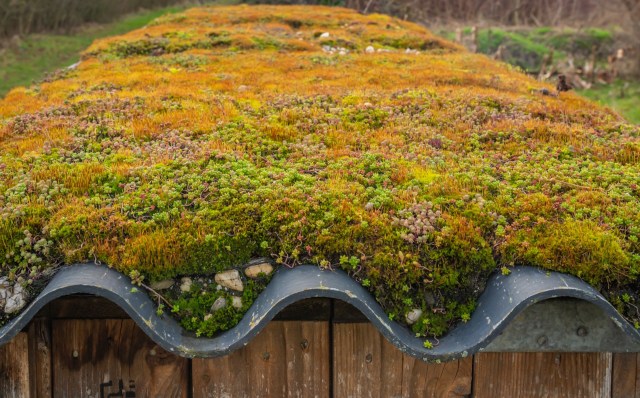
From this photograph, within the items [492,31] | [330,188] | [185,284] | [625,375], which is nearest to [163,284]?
[185,284]

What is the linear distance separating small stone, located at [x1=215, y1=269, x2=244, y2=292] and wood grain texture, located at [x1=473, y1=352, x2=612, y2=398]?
1689 mm

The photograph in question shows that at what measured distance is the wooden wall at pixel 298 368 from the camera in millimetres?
Answer: 3848

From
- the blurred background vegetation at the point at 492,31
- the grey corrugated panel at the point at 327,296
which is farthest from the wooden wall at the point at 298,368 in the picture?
the blurred background vegetation at the point at 492,31

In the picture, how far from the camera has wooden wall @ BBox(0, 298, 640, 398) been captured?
385 centimetres

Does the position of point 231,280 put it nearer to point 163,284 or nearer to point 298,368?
point 163,284

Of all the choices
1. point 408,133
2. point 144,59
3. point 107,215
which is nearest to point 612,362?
point 408,133

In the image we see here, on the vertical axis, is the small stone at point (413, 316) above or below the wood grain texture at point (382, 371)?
above

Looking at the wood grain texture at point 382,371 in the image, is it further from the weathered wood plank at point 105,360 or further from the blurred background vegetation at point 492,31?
→ the blurred background vegetation at point 492,31

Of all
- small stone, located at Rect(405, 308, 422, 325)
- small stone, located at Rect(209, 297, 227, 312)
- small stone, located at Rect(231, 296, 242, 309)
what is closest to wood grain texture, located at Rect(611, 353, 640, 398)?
small stone, located at Rect(405, 308, 422, 325)

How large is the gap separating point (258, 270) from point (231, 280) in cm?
19

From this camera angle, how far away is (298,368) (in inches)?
154

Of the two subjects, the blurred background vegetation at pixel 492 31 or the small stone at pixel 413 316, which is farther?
the blurred background vegetation at pixel 492 31

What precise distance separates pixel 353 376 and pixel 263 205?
1372 millimetres

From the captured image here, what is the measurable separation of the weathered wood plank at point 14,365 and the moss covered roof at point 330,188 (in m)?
0.48
